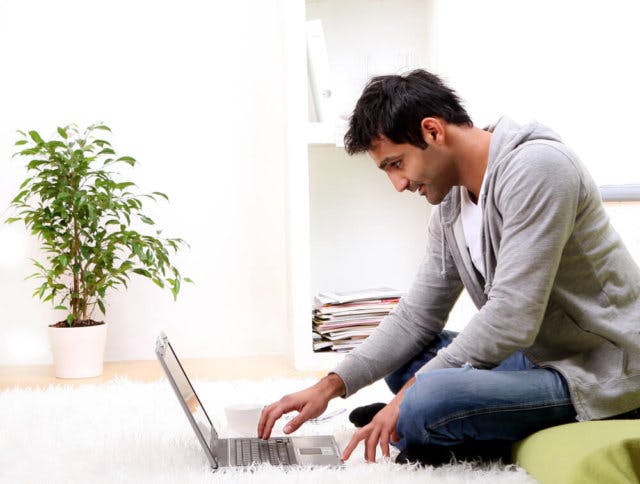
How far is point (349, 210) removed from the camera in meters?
3.32


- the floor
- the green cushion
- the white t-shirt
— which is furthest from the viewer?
the floor

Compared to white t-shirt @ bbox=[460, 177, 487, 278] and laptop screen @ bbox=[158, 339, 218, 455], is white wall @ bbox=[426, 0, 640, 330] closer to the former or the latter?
white t-shirt @ bbox=[460, 177, 487, 278]

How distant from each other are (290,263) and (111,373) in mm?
746

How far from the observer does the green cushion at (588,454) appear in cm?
128

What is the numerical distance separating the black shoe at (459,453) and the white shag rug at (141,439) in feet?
0.09

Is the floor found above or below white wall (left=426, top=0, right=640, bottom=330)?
below

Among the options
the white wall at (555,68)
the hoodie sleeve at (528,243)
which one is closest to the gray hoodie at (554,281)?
→ the hoodie sleeve at (528,243)

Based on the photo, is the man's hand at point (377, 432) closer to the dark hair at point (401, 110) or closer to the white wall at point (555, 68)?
the dark hair at point (401, 110)

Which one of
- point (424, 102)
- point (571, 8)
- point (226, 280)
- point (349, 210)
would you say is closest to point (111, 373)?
point (226, 280)

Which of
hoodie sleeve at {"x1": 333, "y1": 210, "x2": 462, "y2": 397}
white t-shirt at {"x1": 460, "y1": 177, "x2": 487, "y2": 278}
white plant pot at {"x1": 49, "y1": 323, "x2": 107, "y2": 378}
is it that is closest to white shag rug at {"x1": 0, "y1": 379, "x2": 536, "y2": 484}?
hoodie sleeve at {"x1": 333, "y1": 210, "x2": 462, "y2": 397}

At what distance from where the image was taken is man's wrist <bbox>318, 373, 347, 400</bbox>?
5.49 feet

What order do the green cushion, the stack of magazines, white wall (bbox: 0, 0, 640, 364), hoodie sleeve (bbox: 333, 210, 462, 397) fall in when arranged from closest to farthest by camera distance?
the green cushion
hoodie sleeve (bbox: 333, 210, 462, 397)
the stack of magazines
white wall (bbox: 0, 0, 640, 364)

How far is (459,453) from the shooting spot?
156cm

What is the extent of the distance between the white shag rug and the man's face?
522 mm
